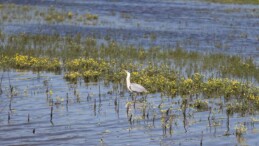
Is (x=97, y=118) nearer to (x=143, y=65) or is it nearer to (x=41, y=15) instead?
(x=143, y=65)

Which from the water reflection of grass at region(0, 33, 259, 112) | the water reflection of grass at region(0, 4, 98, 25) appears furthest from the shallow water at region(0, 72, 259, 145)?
the water reflection of grass at region(0, 4, 98, 25)

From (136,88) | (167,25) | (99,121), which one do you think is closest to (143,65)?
(136,88)

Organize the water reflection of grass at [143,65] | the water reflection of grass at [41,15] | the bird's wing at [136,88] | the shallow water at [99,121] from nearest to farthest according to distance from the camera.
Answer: the shallow water at [99,121] → the bird's wing at [136,88] → the water reflection of grass at [143,65] → the water reflection of grass at [41,15]

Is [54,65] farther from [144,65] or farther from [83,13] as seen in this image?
[83,13]

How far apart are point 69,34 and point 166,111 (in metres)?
19.3

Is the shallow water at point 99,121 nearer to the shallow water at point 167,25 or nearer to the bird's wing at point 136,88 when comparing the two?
the bird's wing at point 136,88

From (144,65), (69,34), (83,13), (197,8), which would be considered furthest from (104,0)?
(144,65)

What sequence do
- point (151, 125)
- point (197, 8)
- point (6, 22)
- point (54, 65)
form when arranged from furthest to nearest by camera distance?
point (197, 8) → point (6, 22) → point (54, 65) → point (151, 125)

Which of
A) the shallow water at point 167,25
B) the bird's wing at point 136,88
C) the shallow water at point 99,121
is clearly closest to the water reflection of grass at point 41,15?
the shallow water at point 167,25

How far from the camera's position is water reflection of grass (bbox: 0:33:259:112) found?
20859 millimetres

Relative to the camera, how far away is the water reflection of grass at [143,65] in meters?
20.9

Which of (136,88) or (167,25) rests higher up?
(136,88)

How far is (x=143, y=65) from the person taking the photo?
85.2 ft

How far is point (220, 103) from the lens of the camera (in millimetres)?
19094
